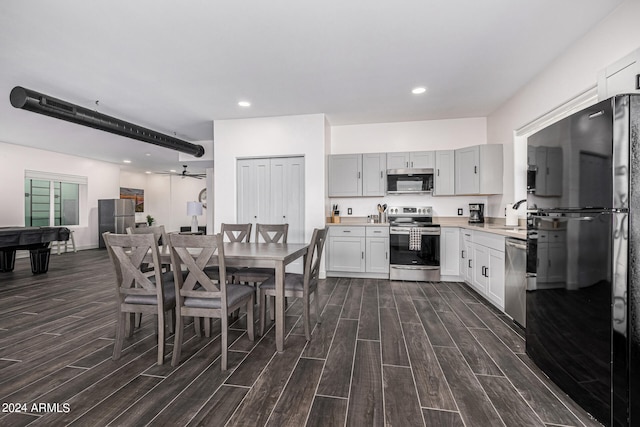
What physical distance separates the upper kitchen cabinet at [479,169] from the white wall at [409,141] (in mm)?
421

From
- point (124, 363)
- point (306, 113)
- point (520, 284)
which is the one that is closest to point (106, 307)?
point (124, 363)

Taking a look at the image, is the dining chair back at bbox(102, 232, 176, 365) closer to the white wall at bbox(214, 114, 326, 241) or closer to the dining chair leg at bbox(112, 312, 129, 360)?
the dining chair leg at bbox(112, 312, 129, 360)

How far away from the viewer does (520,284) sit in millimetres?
2699

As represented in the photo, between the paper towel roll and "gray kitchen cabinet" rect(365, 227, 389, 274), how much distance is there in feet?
5.51

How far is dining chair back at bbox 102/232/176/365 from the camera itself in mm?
2070

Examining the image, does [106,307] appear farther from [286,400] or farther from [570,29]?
[570,29]

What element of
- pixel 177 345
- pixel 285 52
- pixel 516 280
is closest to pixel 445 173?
pixel 516 280

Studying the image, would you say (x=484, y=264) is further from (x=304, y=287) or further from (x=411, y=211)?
(x=304, y=287)

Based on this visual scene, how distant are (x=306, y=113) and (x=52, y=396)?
4.23m

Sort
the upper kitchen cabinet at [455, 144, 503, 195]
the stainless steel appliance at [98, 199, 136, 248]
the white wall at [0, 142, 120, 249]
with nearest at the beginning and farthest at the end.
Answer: the upper kitchen cabinet at [455, 144, 503, 195]
the white wall at [0, 142, 120, 249]
the stainless steel appliance at [98, 199, 136, 248]

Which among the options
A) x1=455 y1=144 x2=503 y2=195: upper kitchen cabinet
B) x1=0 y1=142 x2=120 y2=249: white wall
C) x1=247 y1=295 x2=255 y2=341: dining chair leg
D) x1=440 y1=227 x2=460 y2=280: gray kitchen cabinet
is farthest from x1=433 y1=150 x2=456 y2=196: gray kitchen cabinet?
x1=0 y1=142 x2=120 y2=249: white wall

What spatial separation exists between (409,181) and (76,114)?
16.3ft

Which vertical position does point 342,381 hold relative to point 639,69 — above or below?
below

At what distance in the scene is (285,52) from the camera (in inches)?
113
